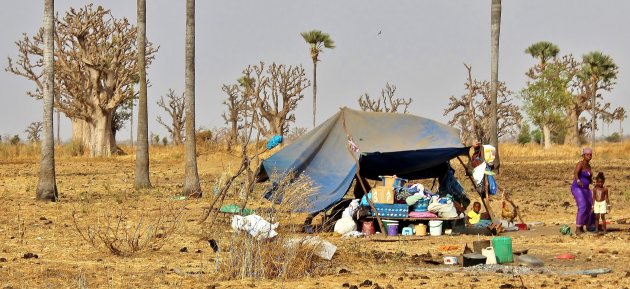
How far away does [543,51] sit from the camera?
72.2 metres

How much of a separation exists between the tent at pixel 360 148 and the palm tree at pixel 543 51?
182ft

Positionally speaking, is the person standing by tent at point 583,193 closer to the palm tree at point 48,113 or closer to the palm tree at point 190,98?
the palm tree at point 190,98

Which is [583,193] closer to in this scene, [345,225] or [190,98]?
[345,225]

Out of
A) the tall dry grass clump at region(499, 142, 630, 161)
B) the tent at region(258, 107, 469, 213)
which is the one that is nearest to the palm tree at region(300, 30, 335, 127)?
the tall dry grass clump at region(499, 142, 630, 161)

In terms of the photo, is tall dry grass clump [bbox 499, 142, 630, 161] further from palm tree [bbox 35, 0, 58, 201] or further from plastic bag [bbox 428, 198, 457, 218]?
plastic bag [bbox 428, 198, 457, 218]

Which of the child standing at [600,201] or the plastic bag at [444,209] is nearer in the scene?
the child standing at [600,201]

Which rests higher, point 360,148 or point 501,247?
point 360,148

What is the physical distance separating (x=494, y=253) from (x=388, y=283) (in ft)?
7.09

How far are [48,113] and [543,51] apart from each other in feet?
179

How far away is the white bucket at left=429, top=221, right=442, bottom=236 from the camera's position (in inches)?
642

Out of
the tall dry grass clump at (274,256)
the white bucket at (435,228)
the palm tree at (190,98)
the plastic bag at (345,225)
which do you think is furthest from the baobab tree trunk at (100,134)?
the tall dry grass clump at (274,256)

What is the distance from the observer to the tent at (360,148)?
1736cm

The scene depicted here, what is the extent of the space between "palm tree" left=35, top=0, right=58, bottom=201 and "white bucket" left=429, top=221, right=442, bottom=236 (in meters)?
9.33

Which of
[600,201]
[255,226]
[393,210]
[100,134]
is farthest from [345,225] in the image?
[100,134]
